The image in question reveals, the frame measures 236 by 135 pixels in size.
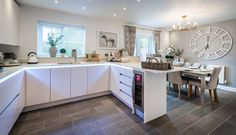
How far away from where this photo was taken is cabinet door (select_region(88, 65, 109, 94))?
→ 10.3 ft

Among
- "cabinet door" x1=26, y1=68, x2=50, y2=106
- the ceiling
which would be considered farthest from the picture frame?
"cabinet door" x1=26, y1=68, x2=50, y2=106

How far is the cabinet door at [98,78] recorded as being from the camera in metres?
3.12

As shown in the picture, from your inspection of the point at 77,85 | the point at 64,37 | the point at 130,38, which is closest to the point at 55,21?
the point at 64,37

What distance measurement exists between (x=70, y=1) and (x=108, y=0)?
0.87 metres

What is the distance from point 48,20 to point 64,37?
0.58m

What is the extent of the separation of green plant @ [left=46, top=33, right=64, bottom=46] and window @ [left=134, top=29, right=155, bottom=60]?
2.89m

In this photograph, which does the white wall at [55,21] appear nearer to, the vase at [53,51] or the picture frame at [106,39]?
the picture frame at [106,39]

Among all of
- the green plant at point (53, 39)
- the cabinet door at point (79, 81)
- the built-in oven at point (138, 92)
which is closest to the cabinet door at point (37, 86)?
the cabinet door at point (79, 81)

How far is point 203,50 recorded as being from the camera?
15.8 ft

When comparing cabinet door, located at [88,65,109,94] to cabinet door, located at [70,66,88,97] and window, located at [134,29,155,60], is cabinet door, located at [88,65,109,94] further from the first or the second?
window, located at [134,29,155,60]

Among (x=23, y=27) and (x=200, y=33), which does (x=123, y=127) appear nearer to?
(x=23, y=27)

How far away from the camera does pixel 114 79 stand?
3.19m

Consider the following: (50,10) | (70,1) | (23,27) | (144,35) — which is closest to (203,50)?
(144,35)

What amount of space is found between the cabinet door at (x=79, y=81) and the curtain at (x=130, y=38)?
7.04ft
